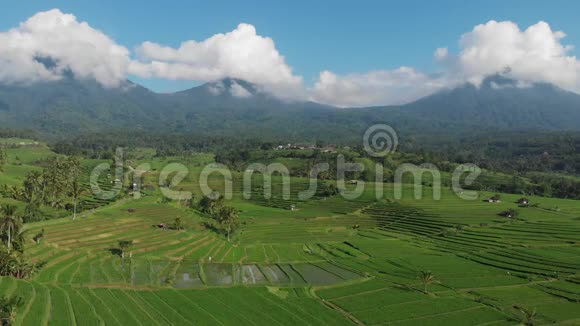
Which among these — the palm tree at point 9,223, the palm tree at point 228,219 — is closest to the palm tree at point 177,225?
the palm tree at point 228,219

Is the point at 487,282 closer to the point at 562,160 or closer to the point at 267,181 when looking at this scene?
the point at 267,181

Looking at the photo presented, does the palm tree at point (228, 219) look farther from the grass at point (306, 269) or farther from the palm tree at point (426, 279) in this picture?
the palm tree at point (426, 279)

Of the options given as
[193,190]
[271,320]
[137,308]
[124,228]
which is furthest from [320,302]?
[193,190]

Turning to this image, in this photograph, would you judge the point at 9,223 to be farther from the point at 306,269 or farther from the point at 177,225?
the point at 306,269

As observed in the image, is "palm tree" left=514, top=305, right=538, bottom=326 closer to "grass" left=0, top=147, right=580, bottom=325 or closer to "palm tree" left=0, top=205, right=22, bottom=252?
"grass" left=0, top=147, right=580, bottom=325

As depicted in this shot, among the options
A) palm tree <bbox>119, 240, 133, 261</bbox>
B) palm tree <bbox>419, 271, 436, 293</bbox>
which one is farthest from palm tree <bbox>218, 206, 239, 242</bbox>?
palm tree <bbox>419, 271, 436, 293</bbox>

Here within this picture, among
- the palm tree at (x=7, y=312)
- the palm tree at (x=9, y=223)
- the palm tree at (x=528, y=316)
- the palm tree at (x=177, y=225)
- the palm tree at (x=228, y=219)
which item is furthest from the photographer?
the palm tree at (x=228, y=219)

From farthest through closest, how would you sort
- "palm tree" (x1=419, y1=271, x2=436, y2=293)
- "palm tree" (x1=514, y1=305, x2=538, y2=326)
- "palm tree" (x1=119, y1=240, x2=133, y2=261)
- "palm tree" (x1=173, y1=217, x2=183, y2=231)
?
"palm tree" (x1=173, y1=217, x2=183, y2=231) → "palm tree" (x1=119, y1=240, x2=133, y2=261) → "palm tree" (x1=419, y1=271, x2=436, y2=293) → "palm tree" (x1=514, y1=305, x2=538, y2=326)

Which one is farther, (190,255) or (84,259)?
(190,255)

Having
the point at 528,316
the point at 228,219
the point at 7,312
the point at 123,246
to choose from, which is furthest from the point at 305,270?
the point at 7,312
